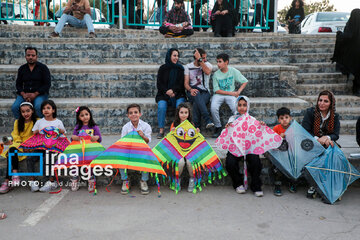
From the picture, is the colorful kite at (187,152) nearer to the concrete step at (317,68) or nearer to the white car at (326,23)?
the concrete step at (317,68)

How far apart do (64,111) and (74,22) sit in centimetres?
345

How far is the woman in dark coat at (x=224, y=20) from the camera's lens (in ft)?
26.8

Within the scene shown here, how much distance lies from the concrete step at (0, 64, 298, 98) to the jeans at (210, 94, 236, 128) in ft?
3.56

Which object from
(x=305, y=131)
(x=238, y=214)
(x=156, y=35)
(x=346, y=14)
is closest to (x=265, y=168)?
(x=305, y=131)

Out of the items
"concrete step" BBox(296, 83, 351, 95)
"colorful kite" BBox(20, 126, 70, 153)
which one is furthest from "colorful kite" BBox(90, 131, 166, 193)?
"concrete step" BBox(296, 83, 351, 95)

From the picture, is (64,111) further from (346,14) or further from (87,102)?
(346,14)

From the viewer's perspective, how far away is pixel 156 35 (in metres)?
8.75

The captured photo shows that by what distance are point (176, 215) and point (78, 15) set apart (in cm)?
653

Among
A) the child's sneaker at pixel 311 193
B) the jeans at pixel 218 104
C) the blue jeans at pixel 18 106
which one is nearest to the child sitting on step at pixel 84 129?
the blue jeans at pixel 18 106

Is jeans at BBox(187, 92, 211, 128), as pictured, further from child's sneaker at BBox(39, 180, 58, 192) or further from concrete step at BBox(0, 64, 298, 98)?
child's sneaker at BBox(39, 180, 58, 192)

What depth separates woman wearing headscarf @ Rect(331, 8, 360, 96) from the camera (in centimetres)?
673

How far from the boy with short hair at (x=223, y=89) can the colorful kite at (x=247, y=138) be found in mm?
1269

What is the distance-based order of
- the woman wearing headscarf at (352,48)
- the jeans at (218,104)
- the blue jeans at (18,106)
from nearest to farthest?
the blue jeans at (18,106) → the jeans at (218,104) → the woman wearing headscarf at (352,48)

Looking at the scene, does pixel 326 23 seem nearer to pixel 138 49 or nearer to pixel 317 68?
pixel 317 68
